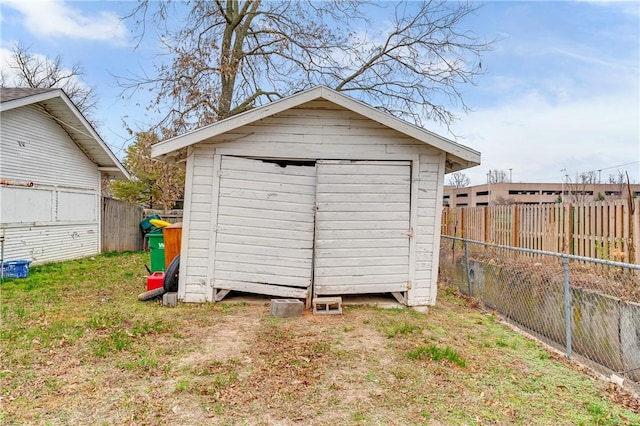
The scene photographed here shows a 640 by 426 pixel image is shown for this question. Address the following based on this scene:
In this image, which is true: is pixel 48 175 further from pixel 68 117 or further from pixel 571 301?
pixel 571 301

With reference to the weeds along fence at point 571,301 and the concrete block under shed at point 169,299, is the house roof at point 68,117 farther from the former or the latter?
the weeds along fence at point 571,301

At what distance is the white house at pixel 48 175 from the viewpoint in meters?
8.18

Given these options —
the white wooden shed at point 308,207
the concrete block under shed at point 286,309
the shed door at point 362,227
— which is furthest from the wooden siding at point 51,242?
the shed door at point 362,227

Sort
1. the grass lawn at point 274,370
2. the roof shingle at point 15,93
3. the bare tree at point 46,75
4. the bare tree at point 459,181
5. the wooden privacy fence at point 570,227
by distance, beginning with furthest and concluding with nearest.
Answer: the bare tree at point 459,181, the bare tree at point 46,75, the roof shingle at point 15,93, the wooden privacy fence at point 570,227, the grass lawn at point 274,370

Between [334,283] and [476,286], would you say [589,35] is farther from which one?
[334,283]

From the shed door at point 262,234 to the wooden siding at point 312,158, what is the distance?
8 cm

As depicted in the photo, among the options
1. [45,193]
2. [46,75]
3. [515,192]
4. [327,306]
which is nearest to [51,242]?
[45,193]

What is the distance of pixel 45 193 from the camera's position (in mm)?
9375

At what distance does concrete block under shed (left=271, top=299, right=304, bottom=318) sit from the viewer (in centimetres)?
507

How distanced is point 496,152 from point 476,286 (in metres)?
A: 15.4

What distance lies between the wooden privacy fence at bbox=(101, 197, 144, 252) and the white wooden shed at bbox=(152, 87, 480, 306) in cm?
849

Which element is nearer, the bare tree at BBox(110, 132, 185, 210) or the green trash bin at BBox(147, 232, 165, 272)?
the green trash bin at BBox(147, 232, 165, 272)

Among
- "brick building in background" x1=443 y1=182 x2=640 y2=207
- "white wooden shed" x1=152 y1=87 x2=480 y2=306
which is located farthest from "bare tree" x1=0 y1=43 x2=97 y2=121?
"brick building in background" x1=443 y1=182 x2=640 y2=207

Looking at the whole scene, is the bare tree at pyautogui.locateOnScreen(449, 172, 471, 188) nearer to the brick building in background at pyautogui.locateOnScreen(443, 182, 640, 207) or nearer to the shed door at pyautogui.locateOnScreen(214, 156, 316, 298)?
the brick building in background at pyautogui.locateOnScreen(443, 182, 640, 207)
